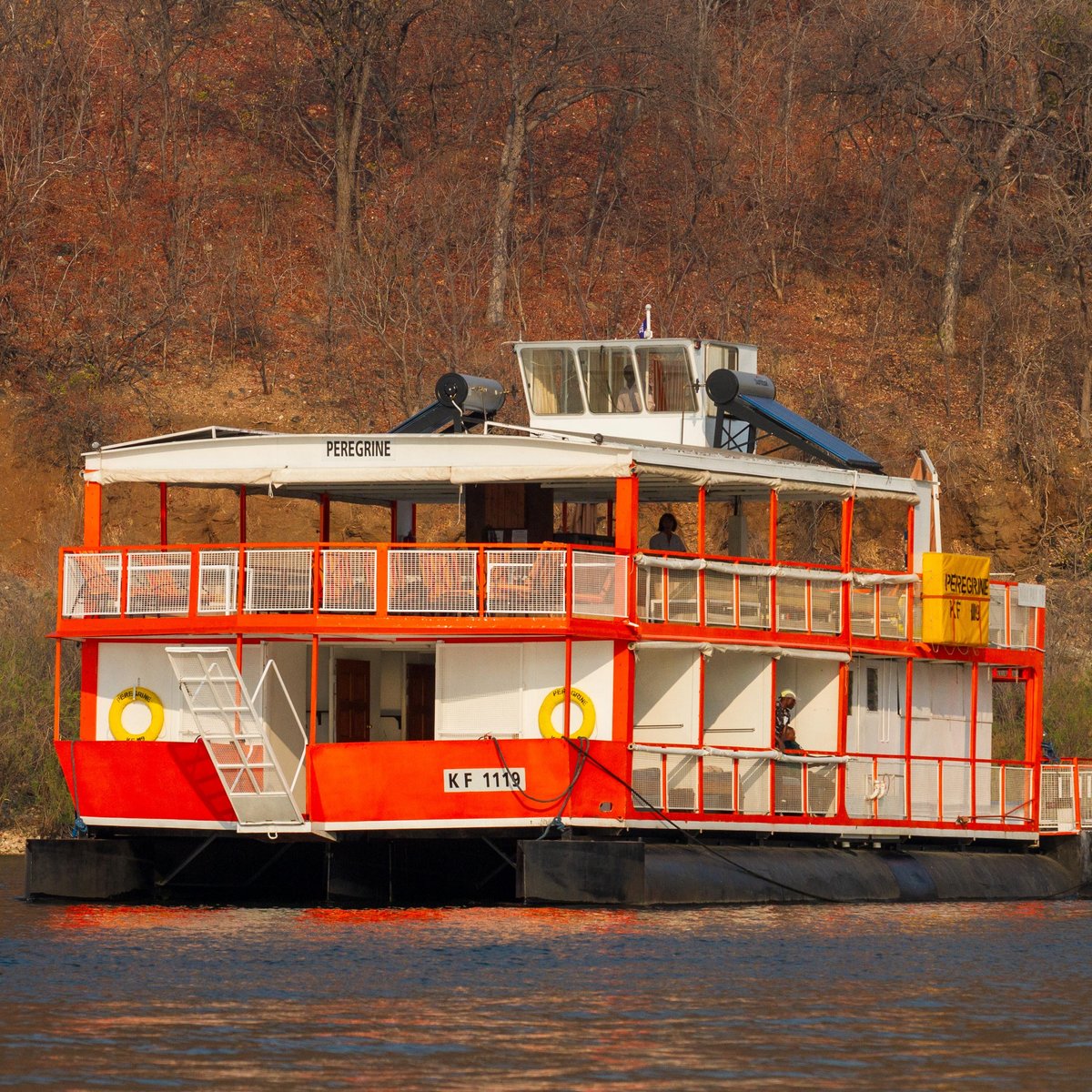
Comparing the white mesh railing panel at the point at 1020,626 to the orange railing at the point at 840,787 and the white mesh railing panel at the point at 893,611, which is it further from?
the white mesh railing panel at the point at 893,611

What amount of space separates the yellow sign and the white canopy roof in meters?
2.66

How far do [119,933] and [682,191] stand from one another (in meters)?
45.5

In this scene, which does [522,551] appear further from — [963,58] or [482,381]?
[963,58]

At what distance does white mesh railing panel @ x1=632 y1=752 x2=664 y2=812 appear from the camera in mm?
31812

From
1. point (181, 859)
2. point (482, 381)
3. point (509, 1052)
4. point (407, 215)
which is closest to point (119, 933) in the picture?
point (181, 859)

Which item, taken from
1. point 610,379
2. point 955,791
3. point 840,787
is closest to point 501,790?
point 840,787

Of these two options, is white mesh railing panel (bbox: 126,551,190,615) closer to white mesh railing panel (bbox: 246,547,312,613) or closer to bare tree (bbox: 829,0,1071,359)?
white mesh railing panel (bbox: 246,547,312,613)

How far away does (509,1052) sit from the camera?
2045 cm

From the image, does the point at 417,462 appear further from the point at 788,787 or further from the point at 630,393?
the point at 788,787

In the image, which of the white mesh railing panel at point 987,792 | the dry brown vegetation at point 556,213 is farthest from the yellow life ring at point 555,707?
the dry brown vegetation at point 556,213

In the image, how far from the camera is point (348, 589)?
3158 cm

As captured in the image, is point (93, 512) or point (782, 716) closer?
point (93, 512)

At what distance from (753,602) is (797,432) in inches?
157

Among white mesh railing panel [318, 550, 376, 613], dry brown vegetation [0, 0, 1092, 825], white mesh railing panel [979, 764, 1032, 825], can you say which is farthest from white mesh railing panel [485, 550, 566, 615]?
dry brown vegetation [0, 0, 1092, 825]
